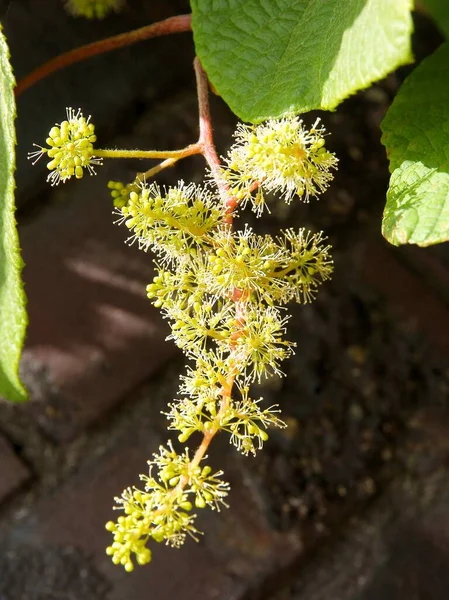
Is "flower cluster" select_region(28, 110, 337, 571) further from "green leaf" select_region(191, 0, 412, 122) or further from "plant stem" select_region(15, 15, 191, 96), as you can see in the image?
"plant stem" select_region(15, 15, 191, 96)

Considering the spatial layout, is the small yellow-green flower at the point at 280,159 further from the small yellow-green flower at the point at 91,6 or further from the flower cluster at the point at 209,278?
the small yellow-green flower at the point at 91,6

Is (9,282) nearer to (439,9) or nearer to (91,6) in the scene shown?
(439,9)

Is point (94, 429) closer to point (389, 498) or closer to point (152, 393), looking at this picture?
point (152, 393)

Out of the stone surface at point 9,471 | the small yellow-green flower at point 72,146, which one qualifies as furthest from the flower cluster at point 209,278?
the stone surface at point 9,471

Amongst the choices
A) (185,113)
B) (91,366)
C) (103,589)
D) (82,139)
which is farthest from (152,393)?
(82,139)

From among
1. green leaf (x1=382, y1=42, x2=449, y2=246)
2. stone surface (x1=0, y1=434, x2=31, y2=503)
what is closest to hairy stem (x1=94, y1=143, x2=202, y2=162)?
green leaf (x1=382, y1=42, x2=449, y2=246)

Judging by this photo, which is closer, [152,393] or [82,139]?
[82,139]
